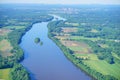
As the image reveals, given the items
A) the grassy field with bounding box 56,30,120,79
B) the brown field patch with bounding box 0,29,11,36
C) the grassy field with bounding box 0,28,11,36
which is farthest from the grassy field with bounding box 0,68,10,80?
the brown field patch with bounding box 0,29,11,36

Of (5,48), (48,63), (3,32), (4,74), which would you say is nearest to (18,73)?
(4,74)

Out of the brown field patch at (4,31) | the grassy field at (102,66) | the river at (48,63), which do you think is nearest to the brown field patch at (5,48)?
the river at (48,63)

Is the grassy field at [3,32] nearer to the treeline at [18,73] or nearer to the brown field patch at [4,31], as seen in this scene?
the brown field patch at [4,31]

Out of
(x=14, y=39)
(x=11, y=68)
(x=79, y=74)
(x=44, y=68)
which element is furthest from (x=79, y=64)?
(x=14, y=39)

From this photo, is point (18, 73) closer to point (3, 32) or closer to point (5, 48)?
point (5, 48)

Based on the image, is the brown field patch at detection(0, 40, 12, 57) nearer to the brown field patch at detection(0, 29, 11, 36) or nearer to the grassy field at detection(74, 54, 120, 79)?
the brown field patch at detection(0, 29, 11, 36)

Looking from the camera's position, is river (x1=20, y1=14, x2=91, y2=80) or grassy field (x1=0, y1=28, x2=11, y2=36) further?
grassy field (x1=0, y1=28, x2=11, y2=36)
